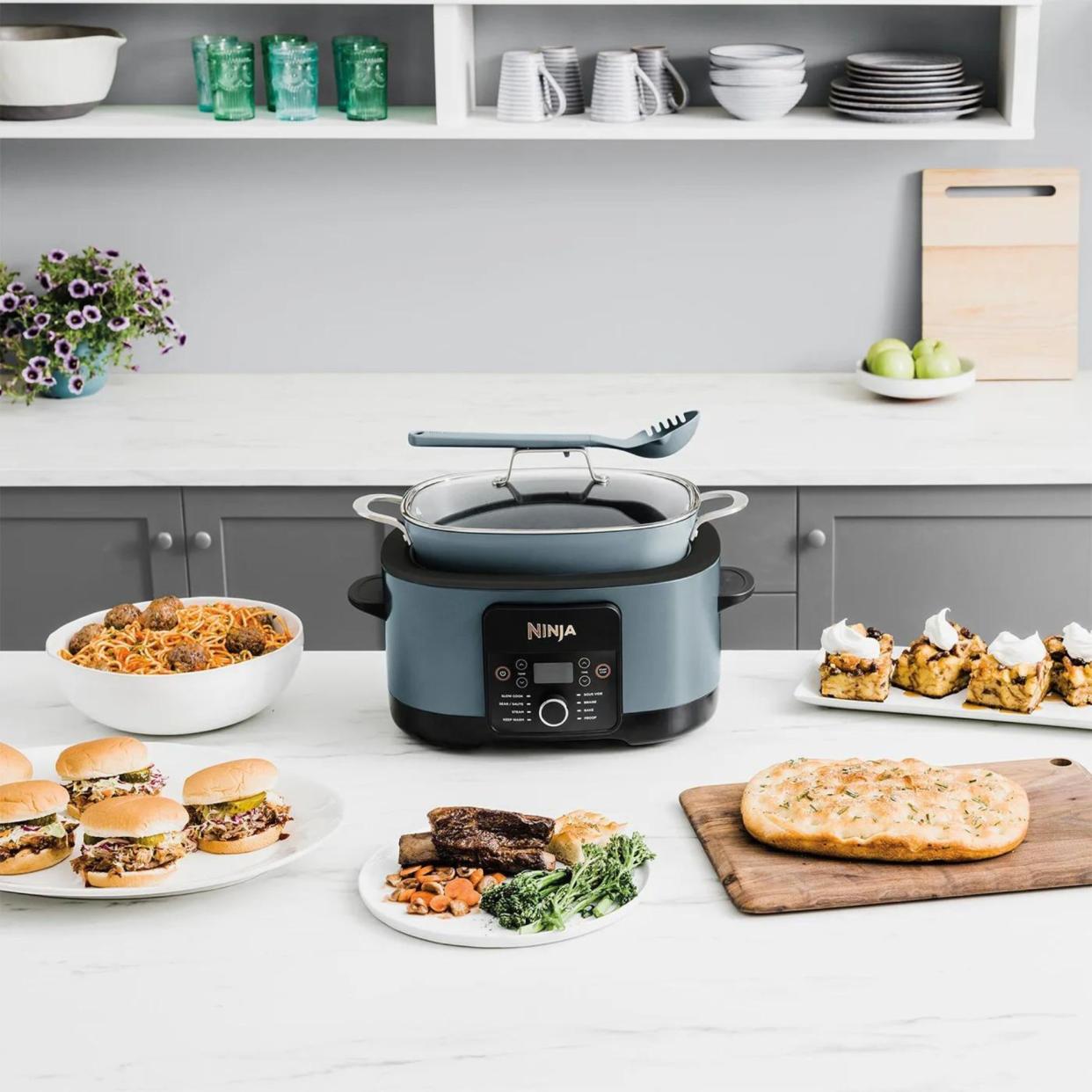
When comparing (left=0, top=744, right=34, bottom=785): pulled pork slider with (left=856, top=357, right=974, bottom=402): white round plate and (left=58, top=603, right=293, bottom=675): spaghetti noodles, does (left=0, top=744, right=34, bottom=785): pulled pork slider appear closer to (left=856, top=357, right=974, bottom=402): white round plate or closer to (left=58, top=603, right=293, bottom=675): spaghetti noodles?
(left=58, top=603, right=293, bottom=675): spaghetti noodles

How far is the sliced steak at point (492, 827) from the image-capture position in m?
1.43

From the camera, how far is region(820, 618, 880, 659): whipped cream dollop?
1752mm

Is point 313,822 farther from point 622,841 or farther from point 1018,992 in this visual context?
point 1018,992

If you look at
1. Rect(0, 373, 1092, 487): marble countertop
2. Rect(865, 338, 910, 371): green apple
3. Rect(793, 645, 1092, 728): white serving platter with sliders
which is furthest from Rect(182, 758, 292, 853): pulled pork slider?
Rect(865, 338, 910, 371): green apple

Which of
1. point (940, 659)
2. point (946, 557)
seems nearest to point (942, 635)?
point (940, 659)

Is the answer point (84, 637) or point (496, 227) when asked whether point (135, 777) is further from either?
point (496, 227)

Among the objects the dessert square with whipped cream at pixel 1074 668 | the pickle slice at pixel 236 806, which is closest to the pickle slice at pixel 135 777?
the pickle slice at pixel 236 806

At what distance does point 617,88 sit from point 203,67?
34.4 inches

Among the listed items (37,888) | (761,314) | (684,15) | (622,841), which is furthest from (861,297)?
(37,888)

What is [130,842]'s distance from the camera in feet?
4.59

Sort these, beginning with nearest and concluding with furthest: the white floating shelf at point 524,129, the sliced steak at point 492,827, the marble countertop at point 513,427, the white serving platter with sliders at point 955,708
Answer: the sliced steak at point 492,827 < the white serving platter with sliders at point 955,708 < the marble countertop at point 513,427 < the white floating shelf at point 524,129

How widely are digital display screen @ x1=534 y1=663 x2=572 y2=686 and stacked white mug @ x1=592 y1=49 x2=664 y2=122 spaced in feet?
5.95

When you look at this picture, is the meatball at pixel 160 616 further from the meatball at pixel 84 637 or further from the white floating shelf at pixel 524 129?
the white floating shelf at pixel 524 129

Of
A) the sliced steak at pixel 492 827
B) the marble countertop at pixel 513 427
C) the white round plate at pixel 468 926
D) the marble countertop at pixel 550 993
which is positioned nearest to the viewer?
the marble countertop at pixel 550 993
